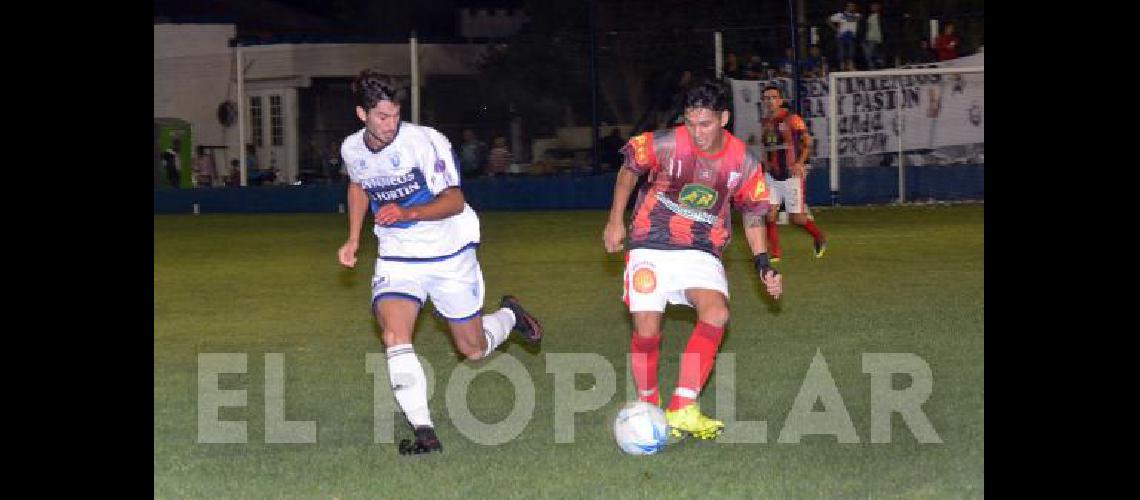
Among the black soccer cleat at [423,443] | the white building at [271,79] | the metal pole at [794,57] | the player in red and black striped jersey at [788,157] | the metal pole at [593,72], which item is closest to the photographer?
the black soccer cleat at [423,443]

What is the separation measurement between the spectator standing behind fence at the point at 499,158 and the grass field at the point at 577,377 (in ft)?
31.0

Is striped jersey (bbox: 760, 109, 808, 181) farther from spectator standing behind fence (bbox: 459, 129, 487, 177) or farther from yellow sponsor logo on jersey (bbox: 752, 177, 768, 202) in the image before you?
spectator standing behind fence (bbox: 459, 129, 487, 177)

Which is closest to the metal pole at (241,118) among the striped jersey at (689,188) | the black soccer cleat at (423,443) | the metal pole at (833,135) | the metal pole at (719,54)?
the metal pole at (719,54)

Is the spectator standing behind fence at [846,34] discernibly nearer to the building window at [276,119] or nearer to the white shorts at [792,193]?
→ the white shorts at [792,193]

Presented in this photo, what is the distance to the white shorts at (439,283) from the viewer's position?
8.83 meters

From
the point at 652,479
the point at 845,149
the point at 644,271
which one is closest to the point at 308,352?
the point at 644,271

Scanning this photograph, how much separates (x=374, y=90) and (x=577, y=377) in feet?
9.44

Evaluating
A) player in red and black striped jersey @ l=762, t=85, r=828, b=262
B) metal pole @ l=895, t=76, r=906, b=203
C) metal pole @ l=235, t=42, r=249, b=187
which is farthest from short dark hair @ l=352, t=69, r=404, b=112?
metal pole @ l=235, t=42, r=249, b=187

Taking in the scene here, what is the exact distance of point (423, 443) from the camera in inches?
323

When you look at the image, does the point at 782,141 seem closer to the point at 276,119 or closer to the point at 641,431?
the point at 641,431

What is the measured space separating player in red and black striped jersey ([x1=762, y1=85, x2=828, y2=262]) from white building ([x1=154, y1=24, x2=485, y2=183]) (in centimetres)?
1619

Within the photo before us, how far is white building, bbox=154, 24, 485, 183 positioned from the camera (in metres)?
36.6

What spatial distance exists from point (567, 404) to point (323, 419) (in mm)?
1305

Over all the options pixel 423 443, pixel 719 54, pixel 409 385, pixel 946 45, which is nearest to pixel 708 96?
pixel 409 385
